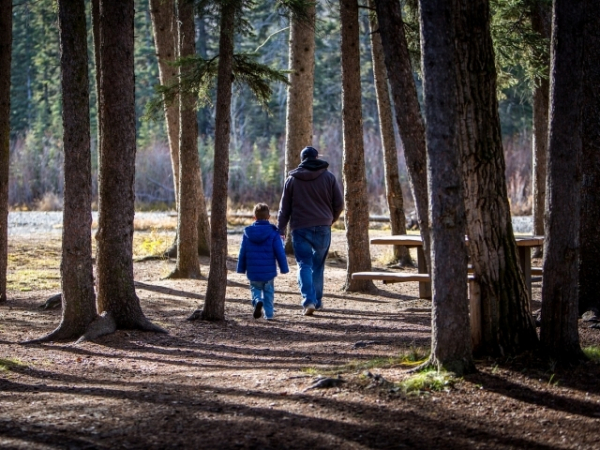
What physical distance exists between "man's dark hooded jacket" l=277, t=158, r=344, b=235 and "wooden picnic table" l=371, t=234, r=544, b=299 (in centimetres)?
83

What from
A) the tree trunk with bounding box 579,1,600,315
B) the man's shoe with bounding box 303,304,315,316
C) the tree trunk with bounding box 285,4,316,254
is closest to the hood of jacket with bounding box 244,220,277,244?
the man's shoe with bounding box 303,304,315,316

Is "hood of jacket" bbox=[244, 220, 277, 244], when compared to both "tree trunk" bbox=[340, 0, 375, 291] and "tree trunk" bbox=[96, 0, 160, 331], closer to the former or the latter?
"tree trunk" bbox=[96, 0, 160, 331]

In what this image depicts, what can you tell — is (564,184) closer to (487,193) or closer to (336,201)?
Answer: (487,193)

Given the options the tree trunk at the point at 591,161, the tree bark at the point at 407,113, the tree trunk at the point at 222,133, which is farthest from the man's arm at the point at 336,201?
the tree trunk at the point at 591,161

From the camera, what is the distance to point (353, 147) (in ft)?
42.9

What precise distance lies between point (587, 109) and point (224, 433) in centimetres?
619

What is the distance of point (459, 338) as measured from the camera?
6.69 metres

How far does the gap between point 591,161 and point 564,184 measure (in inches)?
119

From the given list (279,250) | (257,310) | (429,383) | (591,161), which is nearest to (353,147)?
(279,250)

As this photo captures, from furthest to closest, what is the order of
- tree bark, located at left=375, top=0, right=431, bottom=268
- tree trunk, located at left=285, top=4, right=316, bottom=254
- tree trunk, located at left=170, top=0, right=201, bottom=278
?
tree trunk, located at left=285, top=4, right=316, bottom=254 → tree trunk, located at left=170, top=0, right=201, bottom=278 → tree bark, located at left=375, top=0, right=431, bottom=268

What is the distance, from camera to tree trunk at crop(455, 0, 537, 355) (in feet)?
23.1

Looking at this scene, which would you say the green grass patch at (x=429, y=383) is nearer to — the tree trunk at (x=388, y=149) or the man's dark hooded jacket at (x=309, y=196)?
the man's dark hooded jacket at (x=309, y=196)

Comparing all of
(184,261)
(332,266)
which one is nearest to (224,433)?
(184,261)

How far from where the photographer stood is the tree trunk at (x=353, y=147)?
1288 centimetres
